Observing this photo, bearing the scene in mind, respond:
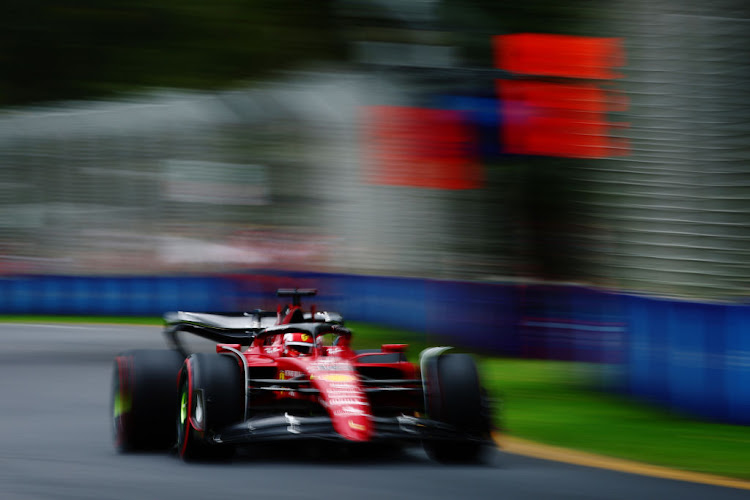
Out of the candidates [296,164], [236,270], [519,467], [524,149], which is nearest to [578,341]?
[524,149]

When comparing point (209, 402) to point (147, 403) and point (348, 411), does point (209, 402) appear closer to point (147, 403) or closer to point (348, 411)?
point (348, 411)

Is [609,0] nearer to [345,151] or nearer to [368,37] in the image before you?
[368,37]

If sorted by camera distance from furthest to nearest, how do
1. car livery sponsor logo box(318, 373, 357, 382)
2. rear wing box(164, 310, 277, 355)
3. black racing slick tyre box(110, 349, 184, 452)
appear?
1. rear wing box(164, 310, 277, 355)
2. black racing slick tyre box(110, 349, 184, 452)
3. car livery sponsor logo box(318, 373, 357, 382)

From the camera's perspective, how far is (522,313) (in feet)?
Result: 62.2

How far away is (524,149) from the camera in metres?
16.4

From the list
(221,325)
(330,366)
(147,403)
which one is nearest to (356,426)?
(330,366)

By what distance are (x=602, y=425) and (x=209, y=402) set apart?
4039 mm

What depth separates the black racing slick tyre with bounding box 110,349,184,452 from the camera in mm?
9266

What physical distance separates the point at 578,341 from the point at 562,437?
24.0 ft

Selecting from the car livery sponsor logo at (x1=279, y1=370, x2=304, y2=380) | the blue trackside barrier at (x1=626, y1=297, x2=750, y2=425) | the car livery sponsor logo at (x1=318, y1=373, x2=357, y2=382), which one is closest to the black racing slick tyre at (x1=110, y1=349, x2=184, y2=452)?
the car livery sponsor logo at (x1=279, y1=370, x2=304, y2=380)

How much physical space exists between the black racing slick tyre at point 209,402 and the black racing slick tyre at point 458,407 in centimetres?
124

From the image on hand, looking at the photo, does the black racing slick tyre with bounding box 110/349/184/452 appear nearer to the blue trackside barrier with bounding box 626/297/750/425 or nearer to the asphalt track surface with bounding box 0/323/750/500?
the asphalt track surface with bounding box 0/323/750/500

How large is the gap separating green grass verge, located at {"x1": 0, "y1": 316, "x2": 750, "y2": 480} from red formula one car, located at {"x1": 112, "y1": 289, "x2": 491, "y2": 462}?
4.60 ft

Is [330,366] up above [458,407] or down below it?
above
